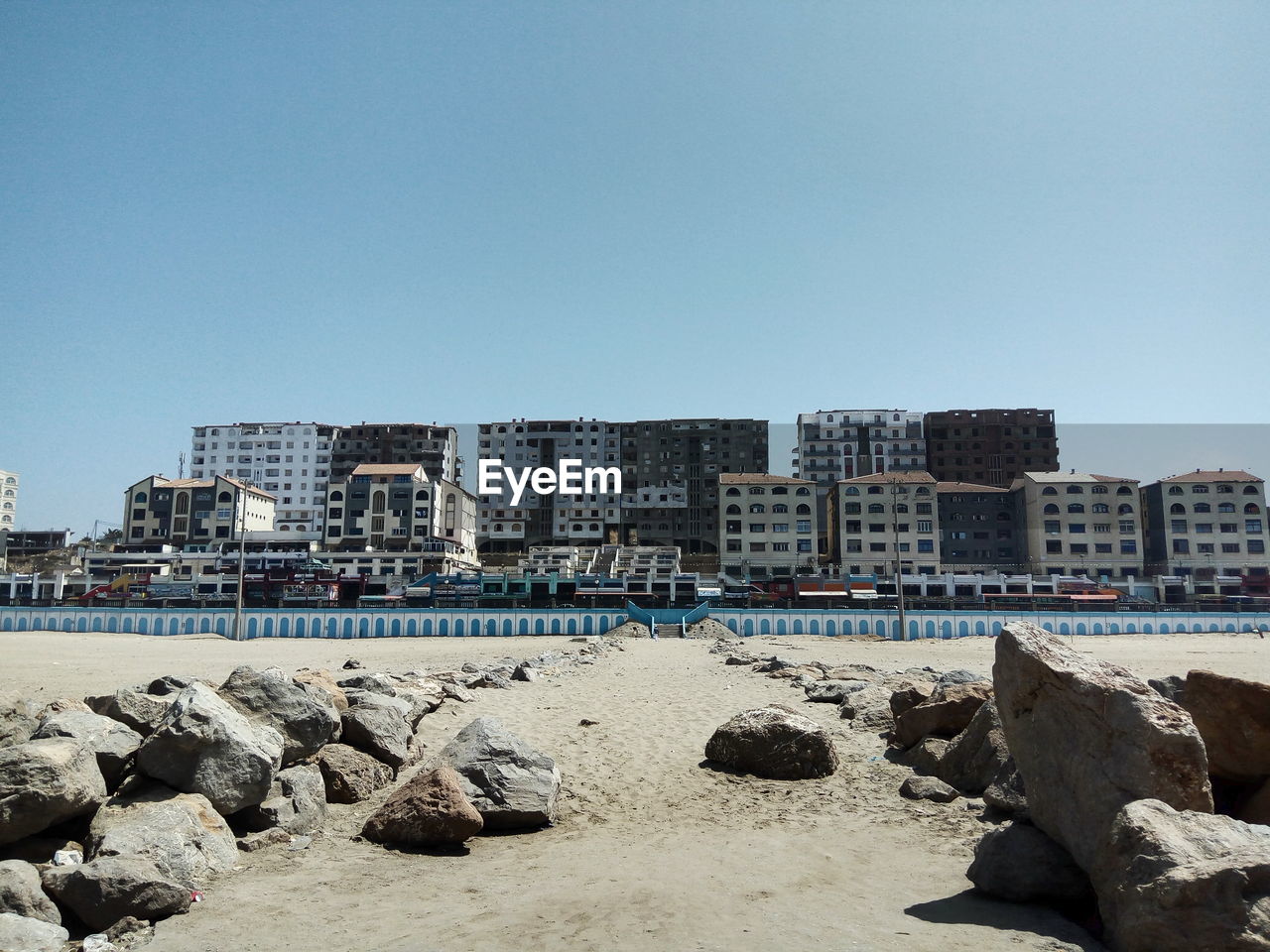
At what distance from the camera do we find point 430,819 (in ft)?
26.6

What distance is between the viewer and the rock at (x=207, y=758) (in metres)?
7.93

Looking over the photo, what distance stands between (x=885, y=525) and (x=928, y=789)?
3339 inches

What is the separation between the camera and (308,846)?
817 cm

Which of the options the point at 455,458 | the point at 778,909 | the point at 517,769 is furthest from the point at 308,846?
the point at 455,458

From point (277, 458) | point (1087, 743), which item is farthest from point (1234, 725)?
point (277, 458)

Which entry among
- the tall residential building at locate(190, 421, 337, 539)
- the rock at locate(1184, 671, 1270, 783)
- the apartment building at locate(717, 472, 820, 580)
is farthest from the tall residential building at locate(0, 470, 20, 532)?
the rock at locate(1184, 671, 1270, 783)

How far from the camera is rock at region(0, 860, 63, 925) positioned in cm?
603

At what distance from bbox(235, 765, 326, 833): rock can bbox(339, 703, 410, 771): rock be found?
3.71ft

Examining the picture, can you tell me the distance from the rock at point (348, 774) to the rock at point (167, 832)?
1.80m

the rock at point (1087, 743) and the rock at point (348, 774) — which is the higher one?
the rock at point (1087, 743)

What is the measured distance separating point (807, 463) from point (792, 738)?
108630 millimetres

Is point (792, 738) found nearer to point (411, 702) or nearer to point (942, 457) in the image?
point (411, 702)

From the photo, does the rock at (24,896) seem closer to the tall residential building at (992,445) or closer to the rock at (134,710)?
the rock at (134,710)

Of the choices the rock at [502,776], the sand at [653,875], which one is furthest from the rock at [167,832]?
the rock at [502,776]
